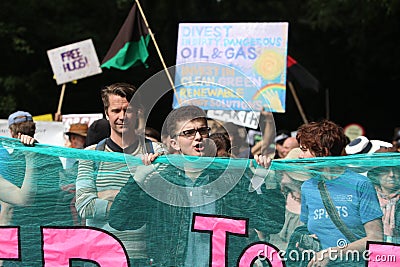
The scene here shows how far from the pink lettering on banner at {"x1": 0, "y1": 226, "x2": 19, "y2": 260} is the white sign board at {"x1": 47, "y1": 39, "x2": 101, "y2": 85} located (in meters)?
5.64

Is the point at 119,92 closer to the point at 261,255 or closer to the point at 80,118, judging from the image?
the point at 261,255

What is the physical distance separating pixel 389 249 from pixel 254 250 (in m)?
0.63

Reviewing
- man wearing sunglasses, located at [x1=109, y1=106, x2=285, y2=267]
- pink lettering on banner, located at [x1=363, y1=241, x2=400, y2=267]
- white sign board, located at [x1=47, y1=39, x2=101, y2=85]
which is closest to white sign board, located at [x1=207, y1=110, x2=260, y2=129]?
white sign board, located at [x1=47, y1=39, x2=101, y2=85]

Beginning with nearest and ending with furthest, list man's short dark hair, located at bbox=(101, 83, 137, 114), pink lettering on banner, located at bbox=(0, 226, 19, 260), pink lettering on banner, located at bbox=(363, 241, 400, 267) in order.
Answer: pink lettering on banner, located at bbox=(363, 241, 400, 267) < pink lettering on banner, located at bbox=(0, 226, 19, 260) < man's short dark hair, located at bbox=(101, 83, 137, 114)

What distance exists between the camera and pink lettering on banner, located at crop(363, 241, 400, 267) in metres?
4.08

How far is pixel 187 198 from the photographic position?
428 centimetres

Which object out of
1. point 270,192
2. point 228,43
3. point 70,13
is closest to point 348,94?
point 70,13

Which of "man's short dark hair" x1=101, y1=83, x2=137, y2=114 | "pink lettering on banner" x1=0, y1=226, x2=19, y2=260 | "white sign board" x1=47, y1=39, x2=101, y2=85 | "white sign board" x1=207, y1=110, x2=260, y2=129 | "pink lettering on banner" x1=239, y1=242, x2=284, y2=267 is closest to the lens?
"pink lettering on banner" x1=239, y1=242, x2=284, y2=267

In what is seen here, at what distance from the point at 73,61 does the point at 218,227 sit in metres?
6.02

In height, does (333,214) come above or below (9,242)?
above

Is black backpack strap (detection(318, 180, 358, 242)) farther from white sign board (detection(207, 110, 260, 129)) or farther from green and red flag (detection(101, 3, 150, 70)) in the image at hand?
green and red flag (detection(101, 3, 150, 70))

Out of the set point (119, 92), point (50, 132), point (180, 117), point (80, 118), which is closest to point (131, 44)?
point (80, 118)

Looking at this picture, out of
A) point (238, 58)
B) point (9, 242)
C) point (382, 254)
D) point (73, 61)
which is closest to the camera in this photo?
point (382, 254)

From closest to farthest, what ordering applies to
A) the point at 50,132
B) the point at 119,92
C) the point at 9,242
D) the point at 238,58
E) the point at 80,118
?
1. the point at 9,242
2. the point at 119,92
3. the point at 238,58
4. the point at 50,132
5. the point at 80,118
